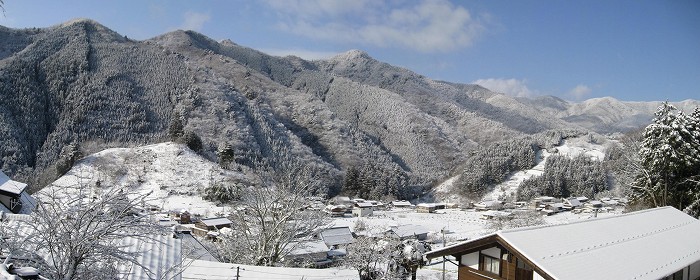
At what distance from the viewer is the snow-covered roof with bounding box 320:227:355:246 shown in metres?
34.8

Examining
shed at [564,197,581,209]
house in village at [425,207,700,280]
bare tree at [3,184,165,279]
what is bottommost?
shed at [564,197,581,209]

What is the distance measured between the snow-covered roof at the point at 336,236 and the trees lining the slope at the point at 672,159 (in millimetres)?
20028

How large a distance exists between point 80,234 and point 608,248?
11.2 m

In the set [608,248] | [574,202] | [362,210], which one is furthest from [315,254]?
[574,202]

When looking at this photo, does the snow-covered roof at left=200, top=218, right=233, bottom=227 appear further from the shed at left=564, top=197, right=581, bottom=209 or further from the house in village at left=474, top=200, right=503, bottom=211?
the shed at left=564, top=197, right=581, bottom=209

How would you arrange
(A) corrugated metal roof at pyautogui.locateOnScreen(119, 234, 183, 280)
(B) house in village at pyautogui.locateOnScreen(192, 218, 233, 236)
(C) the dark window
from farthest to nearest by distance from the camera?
(B) house in village at pyautogui.locateOnScreen(192, 218, 233, 236) → (C) the dark window → (A) corrugated metal roof at pyautogui.locateOnScreen(119, 234, 183, 280)

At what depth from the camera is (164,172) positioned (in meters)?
65.6

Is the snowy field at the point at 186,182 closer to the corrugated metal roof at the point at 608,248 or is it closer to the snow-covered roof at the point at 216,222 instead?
the snow-covered roof at the point at 216,222

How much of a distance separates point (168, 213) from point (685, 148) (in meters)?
43.9

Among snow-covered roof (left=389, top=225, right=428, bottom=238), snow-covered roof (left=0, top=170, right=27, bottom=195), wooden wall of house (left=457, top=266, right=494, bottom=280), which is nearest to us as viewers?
wooden wall of house (left=457, top=266, right=494, bottom=280)

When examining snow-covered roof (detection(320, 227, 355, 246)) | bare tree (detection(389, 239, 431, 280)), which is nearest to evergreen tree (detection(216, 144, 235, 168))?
snow-covered roof (detection(320, 227, 355, 246))

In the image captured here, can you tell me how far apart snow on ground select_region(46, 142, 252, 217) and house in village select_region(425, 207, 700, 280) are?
4582 cm

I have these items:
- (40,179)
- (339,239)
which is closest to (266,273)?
(339,239)

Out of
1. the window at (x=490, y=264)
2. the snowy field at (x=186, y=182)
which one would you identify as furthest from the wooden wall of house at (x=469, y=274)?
the snowy field at (x=186, y=182)
